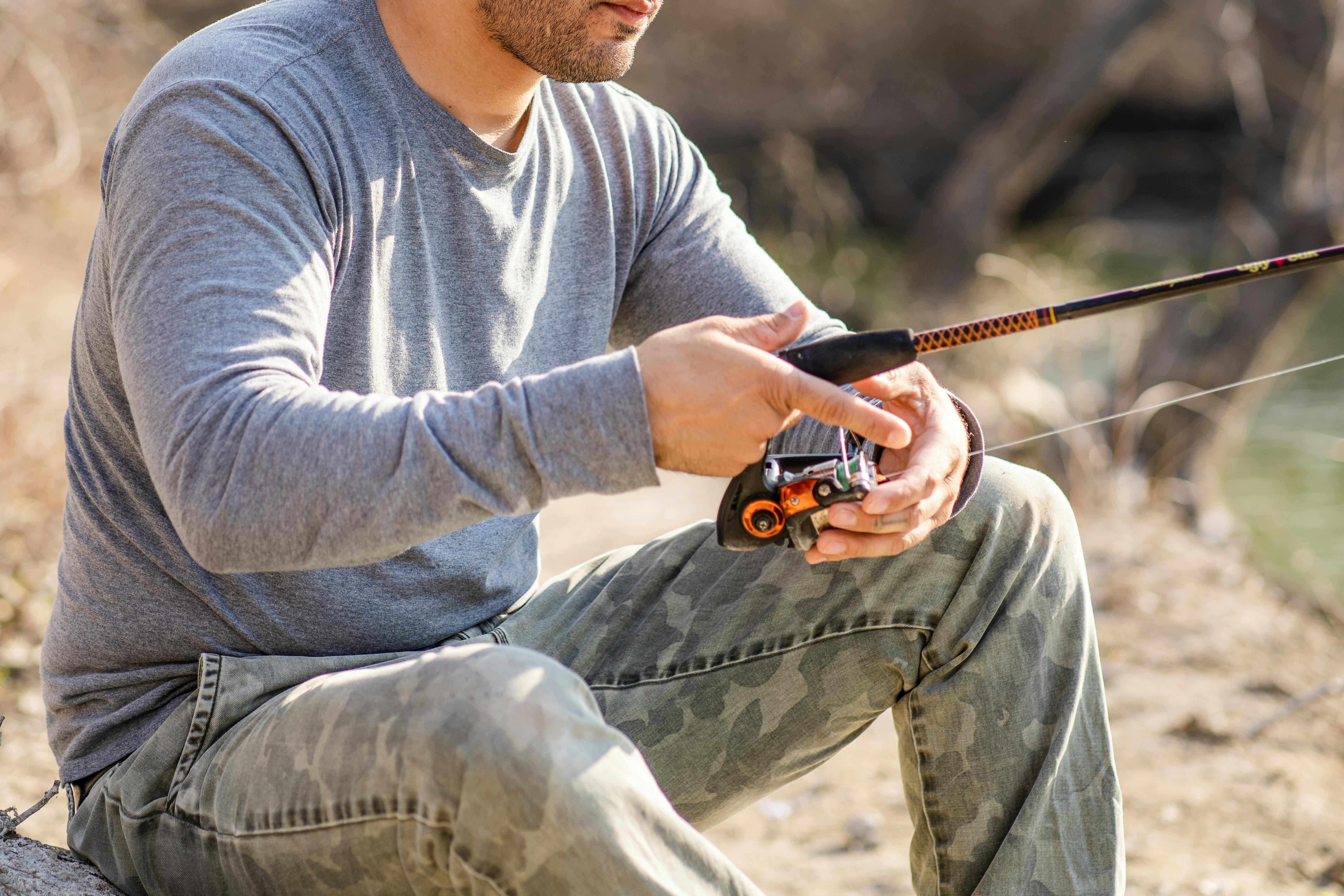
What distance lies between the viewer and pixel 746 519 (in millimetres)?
1471

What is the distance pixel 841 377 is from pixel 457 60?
671mm

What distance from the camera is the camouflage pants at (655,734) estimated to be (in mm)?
1152

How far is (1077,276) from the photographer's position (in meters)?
7.97

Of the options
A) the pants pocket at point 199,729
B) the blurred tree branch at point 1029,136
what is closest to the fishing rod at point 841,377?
the pants pocket at point 199,729

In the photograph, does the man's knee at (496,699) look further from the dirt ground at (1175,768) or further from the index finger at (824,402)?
the dirt ground at (1175,768)

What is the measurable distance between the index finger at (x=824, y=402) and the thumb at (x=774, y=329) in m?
0.03

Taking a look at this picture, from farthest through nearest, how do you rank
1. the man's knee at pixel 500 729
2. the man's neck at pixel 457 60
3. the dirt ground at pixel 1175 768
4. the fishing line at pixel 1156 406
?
1. the dirt ground at pixel 1175 768
2. the fishing line at pixel 1156 406
3. the man's neck at pixel 457 60
4. the man's knee at pixel 500 729

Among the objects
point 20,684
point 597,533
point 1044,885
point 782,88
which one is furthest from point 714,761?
point 782,88

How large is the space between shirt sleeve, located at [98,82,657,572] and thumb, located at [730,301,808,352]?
A: 5.0 inches

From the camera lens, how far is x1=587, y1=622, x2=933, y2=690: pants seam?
1571 millimetres

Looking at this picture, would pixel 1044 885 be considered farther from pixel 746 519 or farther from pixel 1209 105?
pixel 1209 105

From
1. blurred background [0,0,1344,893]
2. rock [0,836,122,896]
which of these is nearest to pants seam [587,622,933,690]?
rock [0,836,122,896]

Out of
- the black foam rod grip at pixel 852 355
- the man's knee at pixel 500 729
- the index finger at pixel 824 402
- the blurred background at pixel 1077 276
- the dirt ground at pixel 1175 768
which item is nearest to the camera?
the man's knee at pixel 500 729

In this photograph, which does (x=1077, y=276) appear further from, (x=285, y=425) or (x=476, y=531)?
(x=285, y=425)
